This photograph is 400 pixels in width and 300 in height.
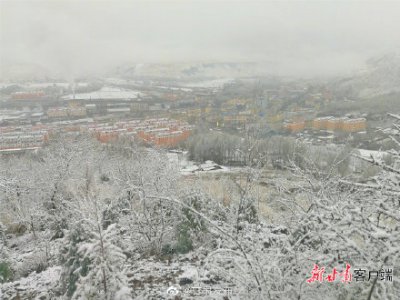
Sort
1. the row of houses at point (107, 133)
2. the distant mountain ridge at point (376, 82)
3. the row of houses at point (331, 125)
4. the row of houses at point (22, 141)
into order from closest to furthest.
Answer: the row of houses at point (22, 141) → the row of houses at point (107, 133) → the row of houses at point (331, 125) → the distant mountain ridge at point (376, 82)

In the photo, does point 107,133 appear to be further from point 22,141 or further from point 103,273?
point 103,273

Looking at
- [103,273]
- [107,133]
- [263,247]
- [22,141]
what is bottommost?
[107,133]

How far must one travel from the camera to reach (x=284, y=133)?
47.2 meters

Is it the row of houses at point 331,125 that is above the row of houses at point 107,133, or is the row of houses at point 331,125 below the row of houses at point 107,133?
below

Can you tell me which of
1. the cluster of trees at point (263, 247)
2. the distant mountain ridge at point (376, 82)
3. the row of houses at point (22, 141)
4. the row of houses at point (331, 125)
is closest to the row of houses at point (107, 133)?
the row of houses at point (22, 141)

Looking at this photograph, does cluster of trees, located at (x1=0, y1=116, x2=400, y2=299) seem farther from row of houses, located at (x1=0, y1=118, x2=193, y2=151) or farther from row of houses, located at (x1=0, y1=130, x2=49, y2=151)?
row of houses, located at (x1=0, y1=130, x2=49, y2=151)

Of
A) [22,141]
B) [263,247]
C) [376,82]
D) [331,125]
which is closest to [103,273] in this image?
[263,247]

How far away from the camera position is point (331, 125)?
49.9m

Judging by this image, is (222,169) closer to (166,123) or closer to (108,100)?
(166,123)

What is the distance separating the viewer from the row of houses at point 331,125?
156ft

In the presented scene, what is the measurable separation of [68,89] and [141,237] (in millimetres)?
85806

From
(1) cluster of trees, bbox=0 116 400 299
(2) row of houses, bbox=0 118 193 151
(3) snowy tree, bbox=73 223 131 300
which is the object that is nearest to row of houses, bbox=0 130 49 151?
(2) row of houses, bbox=0 118 193 151

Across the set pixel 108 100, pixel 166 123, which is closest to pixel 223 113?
pixel 166 123

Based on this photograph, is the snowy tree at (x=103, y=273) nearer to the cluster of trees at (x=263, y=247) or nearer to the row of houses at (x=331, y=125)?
the cluster of trees at (x=263, y=247)
